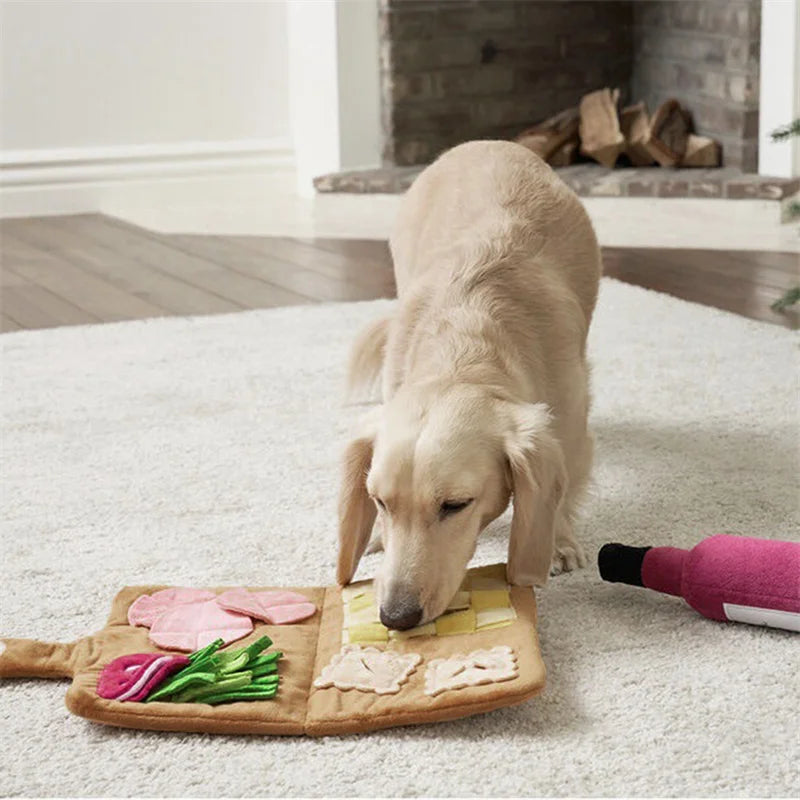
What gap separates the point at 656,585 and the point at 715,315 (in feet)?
5.47

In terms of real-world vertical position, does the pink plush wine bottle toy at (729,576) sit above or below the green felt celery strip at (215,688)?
above

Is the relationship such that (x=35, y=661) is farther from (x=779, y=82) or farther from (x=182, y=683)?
(x=779, y=82)

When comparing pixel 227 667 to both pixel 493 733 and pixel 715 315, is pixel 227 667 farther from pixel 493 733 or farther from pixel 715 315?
pixel 715 315

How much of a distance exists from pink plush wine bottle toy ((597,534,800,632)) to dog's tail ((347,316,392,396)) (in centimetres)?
78

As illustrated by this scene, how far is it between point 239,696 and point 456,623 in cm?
29

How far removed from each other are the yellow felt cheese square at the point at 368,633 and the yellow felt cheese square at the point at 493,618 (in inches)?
4.5

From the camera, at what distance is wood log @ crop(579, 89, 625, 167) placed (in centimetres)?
511

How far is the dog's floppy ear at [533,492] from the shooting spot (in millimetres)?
1692

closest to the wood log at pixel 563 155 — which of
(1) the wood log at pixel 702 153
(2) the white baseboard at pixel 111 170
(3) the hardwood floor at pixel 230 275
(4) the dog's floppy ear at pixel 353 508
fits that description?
(1) the wood log at pixel 702 153

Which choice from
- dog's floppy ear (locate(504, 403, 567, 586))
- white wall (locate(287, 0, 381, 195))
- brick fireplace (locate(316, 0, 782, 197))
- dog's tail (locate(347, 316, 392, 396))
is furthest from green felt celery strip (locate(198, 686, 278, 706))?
white wall (locate(287, 0, 381, 195))

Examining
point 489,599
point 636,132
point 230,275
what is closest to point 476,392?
point 489,599

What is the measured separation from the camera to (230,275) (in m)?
4.16

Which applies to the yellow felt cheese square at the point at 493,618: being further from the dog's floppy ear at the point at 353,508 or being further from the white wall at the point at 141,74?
the white wall at the point at 141,74

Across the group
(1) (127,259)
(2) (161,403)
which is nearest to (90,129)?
(1) (127,259)
